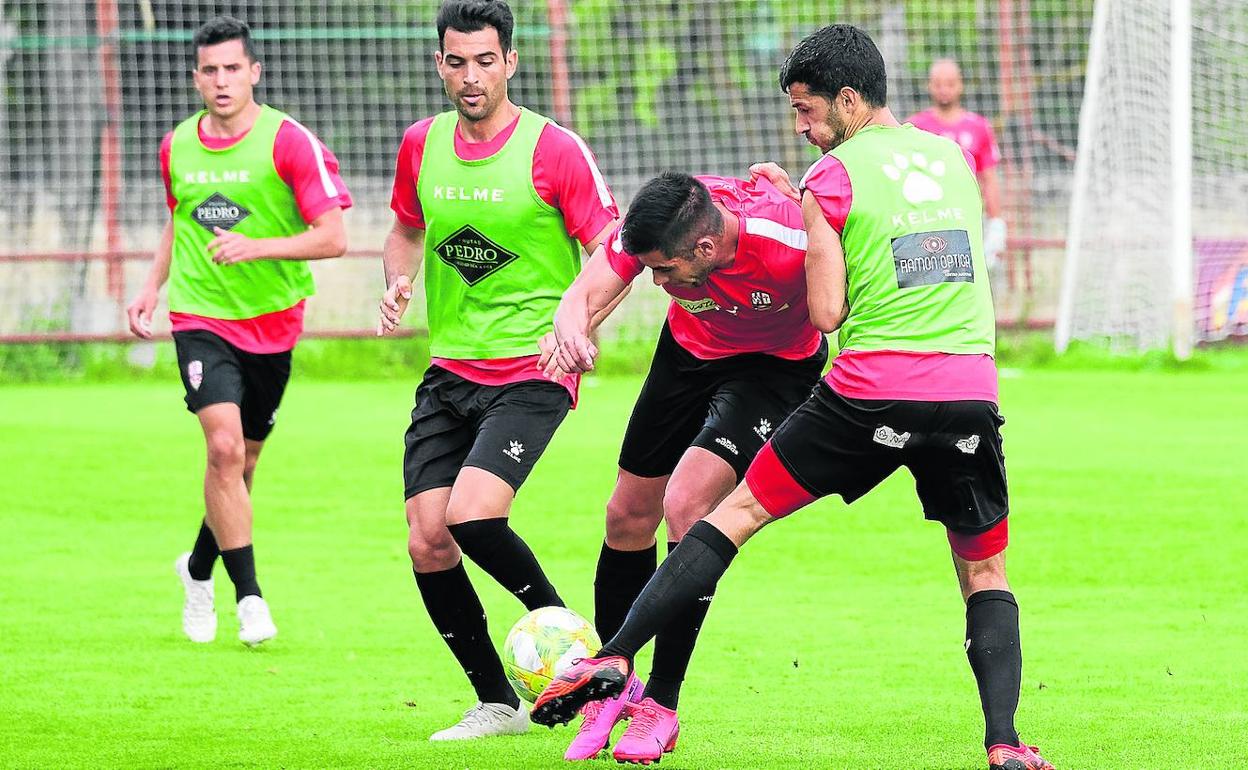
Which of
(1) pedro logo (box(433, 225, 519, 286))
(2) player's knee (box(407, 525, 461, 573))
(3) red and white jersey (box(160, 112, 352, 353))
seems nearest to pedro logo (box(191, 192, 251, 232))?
(3) red and white jersey (box(160, 112, 352, 353))

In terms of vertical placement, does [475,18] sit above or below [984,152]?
above

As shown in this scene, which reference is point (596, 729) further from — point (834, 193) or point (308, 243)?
point (308, 243)

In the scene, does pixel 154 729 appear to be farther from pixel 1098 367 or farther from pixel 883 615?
pixel 1098 367

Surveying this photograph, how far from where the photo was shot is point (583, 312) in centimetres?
522

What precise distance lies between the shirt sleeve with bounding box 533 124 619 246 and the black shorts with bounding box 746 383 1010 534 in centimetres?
131

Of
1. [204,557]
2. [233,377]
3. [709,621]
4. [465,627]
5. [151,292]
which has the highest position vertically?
[151,292]

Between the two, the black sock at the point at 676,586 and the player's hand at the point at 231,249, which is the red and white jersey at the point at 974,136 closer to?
the player's hand at the point at 231,249

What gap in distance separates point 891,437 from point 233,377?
3663 millimetres

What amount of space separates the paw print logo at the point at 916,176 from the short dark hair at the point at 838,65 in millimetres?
235

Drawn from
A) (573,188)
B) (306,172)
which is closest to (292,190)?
(306,172)

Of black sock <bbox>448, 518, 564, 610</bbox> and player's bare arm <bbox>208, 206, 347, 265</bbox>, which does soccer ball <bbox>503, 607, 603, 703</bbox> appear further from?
player's bare arm <bbox>208, 206, 347, 265</bbox>

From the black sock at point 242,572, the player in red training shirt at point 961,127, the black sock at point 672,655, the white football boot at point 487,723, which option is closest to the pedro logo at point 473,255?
the black sock at point 672,655

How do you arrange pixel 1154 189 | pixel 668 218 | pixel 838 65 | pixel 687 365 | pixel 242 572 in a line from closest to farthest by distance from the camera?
pixel 838 65 → pixel 668 218 → pixel 687 365 → pixel 242 572 → pixel 1154 189

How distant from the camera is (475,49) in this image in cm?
582
